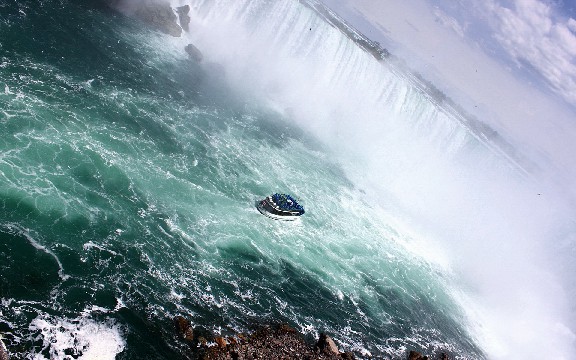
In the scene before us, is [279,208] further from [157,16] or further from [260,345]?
[157,16]

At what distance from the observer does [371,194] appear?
218 ft

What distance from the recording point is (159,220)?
111 ft

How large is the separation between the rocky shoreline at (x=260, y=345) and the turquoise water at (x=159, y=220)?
99 cm

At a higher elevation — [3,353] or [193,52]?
[193,52]

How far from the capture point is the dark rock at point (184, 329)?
2462 centimetres

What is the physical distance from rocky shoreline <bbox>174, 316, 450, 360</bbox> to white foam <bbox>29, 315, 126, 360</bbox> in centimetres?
415

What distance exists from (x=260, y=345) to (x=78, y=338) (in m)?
11.6

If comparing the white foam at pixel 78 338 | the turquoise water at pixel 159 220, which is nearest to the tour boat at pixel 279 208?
the turquoise water at pixel 159 220

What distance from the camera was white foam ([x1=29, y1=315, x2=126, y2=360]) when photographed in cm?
2058

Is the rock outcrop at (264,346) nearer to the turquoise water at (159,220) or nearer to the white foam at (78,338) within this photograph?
the turquoise water at (159,220)

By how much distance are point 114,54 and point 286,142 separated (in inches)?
1162

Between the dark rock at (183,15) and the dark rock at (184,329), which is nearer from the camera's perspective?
the dark rock at (184,329)

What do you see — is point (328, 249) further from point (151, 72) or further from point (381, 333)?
point (151, 72)

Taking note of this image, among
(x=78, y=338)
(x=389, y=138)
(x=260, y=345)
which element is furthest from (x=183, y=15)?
(x=260, y=345)
